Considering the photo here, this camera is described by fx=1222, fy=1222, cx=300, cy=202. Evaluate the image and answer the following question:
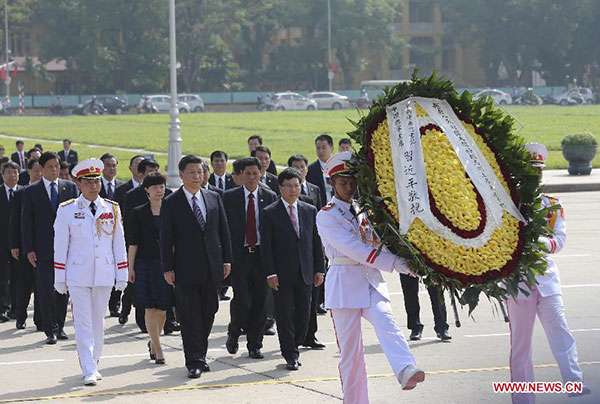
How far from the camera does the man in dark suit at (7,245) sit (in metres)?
14.2

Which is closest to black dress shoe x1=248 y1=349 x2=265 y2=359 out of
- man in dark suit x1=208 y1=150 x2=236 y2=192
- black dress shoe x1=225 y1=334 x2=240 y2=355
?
black dress shoe x1=225 y1=334 x2=240 y2=355

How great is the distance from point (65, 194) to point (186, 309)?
3.04m

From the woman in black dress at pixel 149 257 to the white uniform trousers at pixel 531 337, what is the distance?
12.4 feet

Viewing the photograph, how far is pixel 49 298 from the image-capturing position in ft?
41.1

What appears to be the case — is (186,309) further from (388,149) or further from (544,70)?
(544,70)

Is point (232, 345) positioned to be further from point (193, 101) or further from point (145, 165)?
point (193, 101)

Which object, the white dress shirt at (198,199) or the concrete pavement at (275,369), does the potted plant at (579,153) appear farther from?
the white dress shirt at (198,199)

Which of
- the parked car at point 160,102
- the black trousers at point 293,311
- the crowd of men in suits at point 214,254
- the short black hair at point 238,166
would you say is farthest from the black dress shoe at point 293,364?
the parked car at point 160,102

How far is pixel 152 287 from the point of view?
11164mm

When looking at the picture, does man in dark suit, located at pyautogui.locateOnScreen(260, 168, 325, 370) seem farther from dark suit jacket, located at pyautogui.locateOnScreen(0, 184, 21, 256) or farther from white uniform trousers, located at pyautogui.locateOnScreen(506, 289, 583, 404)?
dark suit jacket, located at pyautogui.locateOnScreen(0, 184, 21, 256)

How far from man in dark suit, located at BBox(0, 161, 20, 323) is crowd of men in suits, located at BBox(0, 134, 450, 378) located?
0.5 inches

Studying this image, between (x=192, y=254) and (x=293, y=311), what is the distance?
1.15 meters

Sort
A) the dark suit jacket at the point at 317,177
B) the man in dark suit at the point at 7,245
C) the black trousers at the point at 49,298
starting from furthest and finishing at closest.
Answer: the dark suit jacket at the point at 317,177 → the man in dark suit at the point at 7,245 → the black trousers at the point at 49,298

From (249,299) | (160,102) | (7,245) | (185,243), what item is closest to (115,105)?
(160,102)
